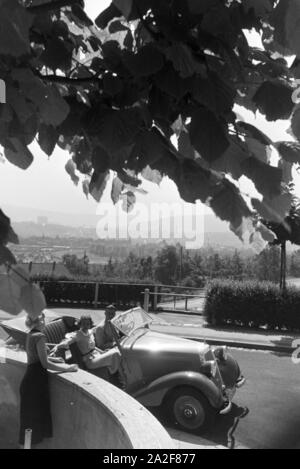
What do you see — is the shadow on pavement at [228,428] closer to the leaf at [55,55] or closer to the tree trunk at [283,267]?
the leaf at [55,55]

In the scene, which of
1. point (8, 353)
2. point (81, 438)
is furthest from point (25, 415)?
point (8, 353)

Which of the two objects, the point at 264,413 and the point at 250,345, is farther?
the point at 250,345

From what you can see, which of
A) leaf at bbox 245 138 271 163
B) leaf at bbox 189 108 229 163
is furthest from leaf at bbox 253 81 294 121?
leaf at bbox 189 108 229 163

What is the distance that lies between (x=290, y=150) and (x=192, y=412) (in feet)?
15.4

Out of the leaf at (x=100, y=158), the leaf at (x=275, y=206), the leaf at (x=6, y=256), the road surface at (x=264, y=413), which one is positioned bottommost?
the road surface at (x=264, y=413)

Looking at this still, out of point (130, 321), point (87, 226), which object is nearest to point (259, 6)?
point (130, 321)

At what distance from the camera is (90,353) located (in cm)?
631

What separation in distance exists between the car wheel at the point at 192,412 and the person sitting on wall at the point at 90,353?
0.89m

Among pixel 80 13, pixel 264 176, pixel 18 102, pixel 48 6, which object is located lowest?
pixel 264 176

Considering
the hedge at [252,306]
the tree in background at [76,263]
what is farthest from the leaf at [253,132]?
the tree in background at [76,263]

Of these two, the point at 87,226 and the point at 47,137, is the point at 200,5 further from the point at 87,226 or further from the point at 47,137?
the point at 87,226

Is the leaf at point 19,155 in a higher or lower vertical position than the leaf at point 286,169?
higher

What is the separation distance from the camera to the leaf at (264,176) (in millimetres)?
1600
